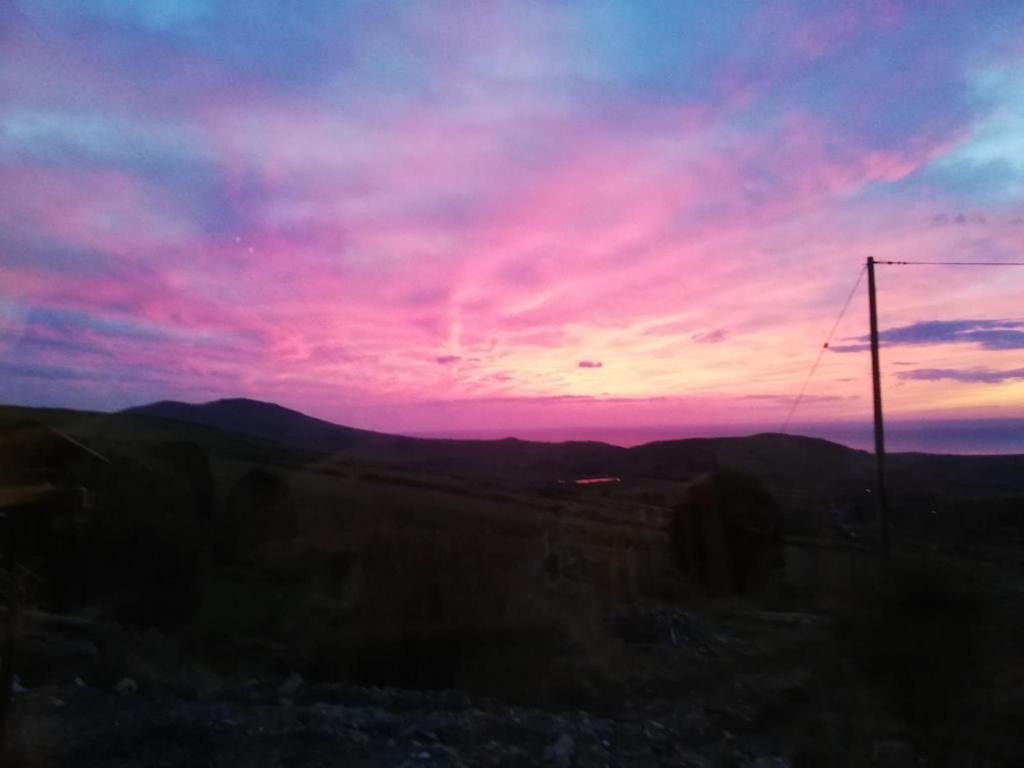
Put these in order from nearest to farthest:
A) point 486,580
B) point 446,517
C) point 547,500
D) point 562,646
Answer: point 562,646, point 486,580, point 446,517, point 547,500

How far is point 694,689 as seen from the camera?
2084 cm

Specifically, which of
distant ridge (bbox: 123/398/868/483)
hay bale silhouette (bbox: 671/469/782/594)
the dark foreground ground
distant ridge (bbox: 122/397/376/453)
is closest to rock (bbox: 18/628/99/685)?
the dark foreground ground

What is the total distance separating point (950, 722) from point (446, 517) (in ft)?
119

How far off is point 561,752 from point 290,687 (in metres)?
5.52

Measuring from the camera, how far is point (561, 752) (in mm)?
12953

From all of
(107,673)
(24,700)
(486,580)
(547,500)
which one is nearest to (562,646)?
(486,580)

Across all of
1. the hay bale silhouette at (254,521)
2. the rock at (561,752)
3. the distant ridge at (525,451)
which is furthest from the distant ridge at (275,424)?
the rock at (561,752)

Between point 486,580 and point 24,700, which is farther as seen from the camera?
point 486,580

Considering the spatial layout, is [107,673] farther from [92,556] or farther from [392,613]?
[392,613]

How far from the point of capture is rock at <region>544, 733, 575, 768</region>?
12.6 m

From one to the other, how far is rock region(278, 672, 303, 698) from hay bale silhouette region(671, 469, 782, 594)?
2098 cm

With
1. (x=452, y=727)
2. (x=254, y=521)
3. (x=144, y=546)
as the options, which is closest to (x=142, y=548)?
(x=144, y=546)

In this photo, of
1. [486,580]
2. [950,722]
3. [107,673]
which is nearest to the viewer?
[950,722]

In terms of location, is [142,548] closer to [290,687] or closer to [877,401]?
[290,687]
